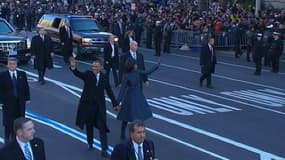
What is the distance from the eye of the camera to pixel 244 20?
2970 cm

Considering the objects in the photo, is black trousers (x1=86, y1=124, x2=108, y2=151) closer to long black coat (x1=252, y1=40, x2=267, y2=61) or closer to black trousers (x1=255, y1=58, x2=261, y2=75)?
black trousers (x1=255, y1=58, x2=261, y2=75)

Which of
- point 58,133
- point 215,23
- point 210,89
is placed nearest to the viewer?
point 58,133

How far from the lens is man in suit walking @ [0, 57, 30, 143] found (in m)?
11.1

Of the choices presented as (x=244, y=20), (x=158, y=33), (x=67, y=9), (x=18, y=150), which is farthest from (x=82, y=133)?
(x=67, y=9)

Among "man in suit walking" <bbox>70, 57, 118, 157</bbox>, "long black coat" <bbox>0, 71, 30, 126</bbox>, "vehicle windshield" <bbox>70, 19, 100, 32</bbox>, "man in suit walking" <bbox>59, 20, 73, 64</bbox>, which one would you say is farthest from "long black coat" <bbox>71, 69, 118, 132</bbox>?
"vehicle windshield" <bbox>70, 19, 100, 32</bbox>

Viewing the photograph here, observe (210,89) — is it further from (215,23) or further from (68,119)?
(215,23)

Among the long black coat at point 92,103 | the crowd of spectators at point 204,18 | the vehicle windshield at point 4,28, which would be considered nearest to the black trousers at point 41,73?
the vehicle windshield at point 4,28

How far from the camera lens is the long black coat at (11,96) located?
438 inches

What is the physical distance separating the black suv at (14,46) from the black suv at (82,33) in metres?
2.39

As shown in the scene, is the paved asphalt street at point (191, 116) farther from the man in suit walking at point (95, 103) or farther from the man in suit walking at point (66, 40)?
the man in suit walking at point (66, 40)

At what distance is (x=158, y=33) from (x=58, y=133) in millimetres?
15753

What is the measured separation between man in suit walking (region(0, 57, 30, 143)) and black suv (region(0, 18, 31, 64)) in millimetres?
11538

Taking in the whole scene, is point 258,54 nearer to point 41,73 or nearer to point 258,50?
point 258,50

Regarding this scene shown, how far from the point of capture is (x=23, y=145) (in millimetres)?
6586
